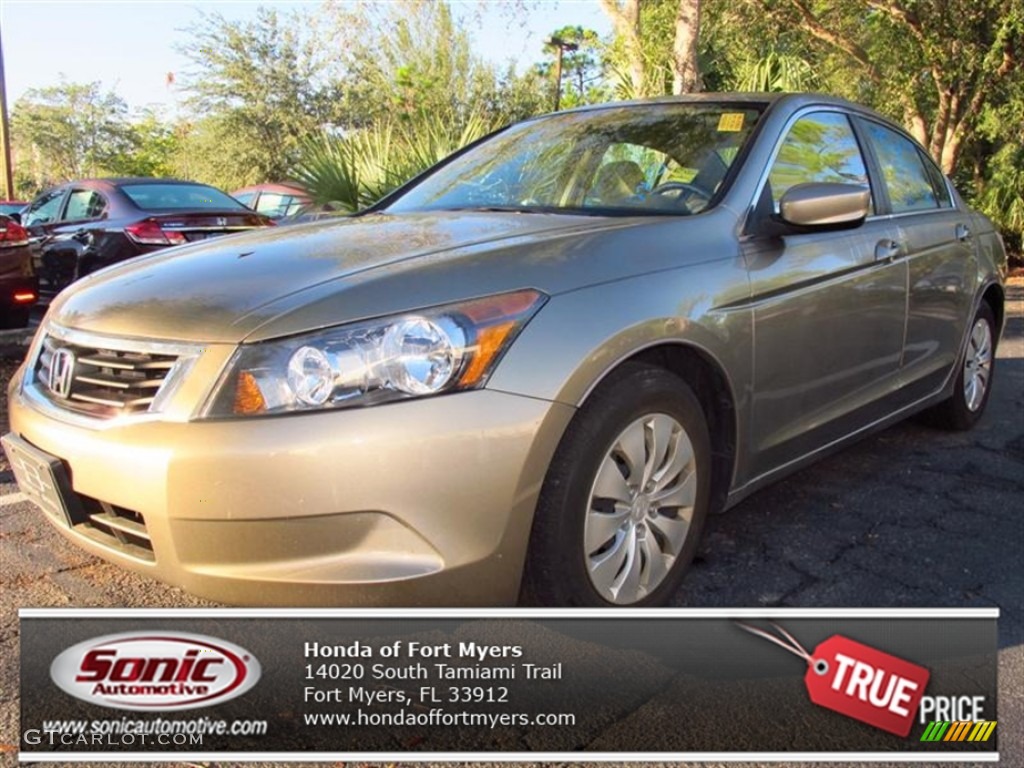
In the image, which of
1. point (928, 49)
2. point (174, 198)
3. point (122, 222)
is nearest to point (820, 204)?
point (122, 222)

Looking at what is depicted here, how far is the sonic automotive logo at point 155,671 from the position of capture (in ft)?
6.88

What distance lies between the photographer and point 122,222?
764 centimetres

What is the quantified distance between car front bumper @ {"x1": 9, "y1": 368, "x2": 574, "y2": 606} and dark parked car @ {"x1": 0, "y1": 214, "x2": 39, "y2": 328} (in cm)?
469

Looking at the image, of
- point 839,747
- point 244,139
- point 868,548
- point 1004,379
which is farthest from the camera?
point 244,139

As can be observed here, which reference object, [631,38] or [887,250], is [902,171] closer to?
[887,250]

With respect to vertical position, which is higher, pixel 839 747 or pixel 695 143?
pixel 695 143

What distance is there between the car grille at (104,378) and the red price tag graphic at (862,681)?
162 cm

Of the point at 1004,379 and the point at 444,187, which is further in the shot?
the point at 1004,379

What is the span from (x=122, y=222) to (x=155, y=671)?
6.38 metres

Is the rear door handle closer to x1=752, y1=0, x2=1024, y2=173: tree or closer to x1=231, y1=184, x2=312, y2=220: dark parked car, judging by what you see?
x1=752, y1=0, x2=1024, y2=173: tree

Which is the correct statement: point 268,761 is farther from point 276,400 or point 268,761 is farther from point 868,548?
point 868,548

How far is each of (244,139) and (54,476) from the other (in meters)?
27.9

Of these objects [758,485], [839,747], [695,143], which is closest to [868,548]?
[758,485]

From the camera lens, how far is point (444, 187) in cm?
362
